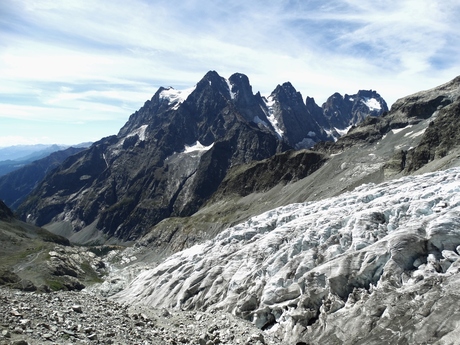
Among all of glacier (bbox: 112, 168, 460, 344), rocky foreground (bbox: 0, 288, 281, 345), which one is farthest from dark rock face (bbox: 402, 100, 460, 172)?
rocky foreground (bbox: 0, 288, 281, 345)

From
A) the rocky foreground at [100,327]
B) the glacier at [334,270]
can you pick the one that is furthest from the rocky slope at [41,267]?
the rocky foreground at [100,327]

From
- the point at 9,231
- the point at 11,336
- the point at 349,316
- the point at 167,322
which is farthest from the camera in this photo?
the point at 9,231

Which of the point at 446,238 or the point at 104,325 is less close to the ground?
the point at 446,238

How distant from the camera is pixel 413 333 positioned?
119 ft

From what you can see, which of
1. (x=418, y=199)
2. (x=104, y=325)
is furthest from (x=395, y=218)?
(x=104, y=325)

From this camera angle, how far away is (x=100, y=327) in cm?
3638

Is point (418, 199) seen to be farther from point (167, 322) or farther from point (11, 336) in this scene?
point (11, 336)

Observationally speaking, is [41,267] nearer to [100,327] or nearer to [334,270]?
[100,327]

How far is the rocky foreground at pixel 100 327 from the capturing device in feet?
95.3

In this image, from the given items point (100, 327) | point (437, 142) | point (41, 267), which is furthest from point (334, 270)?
point (437, 142)

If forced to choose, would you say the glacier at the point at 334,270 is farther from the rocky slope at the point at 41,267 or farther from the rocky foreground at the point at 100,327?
the rocky slope at the point at 41,267

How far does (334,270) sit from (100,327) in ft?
99.8

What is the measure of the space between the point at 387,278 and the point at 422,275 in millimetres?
3919

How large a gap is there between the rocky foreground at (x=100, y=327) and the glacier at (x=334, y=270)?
19.7ft
